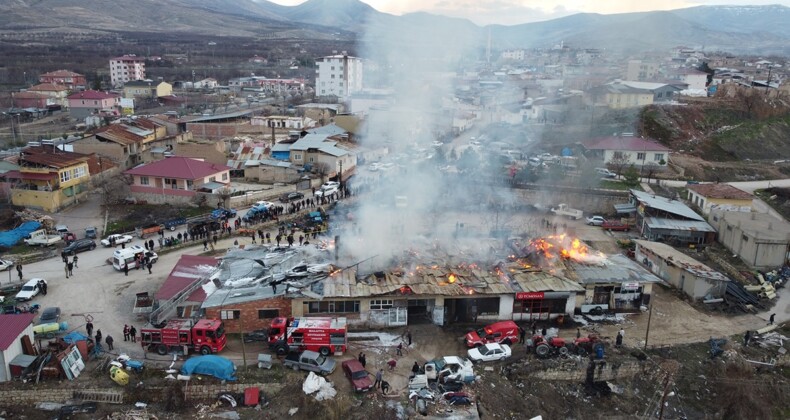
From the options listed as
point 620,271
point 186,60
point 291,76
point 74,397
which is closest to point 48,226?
point 74,397

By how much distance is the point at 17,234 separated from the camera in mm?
21172

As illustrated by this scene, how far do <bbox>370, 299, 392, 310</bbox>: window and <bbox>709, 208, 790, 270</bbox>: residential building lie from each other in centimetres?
1372

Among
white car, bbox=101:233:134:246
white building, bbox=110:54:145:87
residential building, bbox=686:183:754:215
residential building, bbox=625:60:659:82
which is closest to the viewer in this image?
white car, bbox=101:233:134:246

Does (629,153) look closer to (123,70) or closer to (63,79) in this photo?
(63,79)

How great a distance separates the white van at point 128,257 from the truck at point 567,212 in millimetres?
17356

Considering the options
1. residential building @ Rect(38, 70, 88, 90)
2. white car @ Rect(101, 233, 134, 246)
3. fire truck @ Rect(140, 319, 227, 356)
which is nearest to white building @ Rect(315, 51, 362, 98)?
residential building @ Rect(38, 70, 88, 90)

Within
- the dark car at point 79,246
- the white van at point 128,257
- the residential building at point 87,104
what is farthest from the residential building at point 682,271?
the residential building at point 87,104

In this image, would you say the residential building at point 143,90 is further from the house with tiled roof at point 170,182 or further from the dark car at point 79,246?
the dark car at point 79,246

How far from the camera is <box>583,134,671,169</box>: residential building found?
33.7 m

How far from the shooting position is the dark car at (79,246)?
20.0 meters

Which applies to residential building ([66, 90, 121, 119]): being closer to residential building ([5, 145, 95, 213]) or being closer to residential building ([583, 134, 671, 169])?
residential building ([5, 145, 95, 213])

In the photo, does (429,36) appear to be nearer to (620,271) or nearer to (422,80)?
(422,80)

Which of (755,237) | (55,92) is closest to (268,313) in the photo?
(755,237)

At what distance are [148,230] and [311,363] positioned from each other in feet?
40.5
